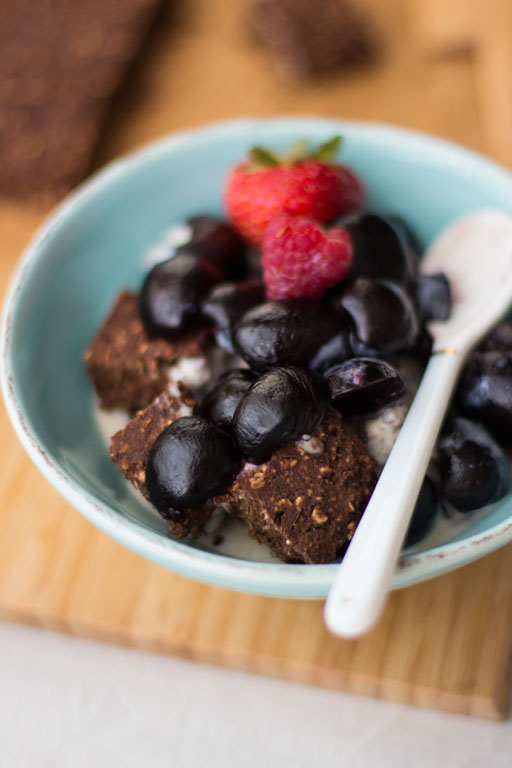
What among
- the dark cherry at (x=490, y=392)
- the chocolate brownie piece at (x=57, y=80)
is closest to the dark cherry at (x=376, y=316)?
the dark cherry at (x=490, y=392)

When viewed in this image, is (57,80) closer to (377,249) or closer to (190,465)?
(377,249)

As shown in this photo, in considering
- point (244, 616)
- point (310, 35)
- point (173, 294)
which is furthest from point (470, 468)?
point (310, 35)

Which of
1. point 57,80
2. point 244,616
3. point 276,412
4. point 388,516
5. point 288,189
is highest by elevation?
point 57,80

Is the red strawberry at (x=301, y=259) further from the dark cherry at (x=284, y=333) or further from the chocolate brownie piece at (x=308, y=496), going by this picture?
the chocolate brownie piece at (x=308, y=496)

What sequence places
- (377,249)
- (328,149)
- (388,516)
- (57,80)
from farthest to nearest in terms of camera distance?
(57,80) < (328,149) < (377,249) < (388,516)

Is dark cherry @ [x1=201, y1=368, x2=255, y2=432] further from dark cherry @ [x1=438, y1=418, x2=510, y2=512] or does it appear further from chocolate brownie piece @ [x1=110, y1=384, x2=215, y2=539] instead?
dark cherry @ [x1=438, y1=418, x2=510, y2=512]

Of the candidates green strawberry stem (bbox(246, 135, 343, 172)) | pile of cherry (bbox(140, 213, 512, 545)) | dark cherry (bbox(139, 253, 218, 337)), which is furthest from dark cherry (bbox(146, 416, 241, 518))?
green strawberry stem (bbox(246, 135, 343, 172))
